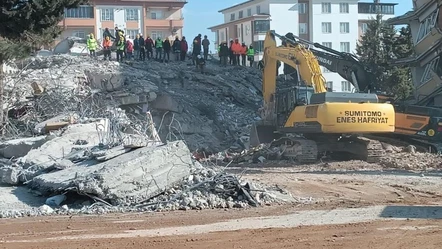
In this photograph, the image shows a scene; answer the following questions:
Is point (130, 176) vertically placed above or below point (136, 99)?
below

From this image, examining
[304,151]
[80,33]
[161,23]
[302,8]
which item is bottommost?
[304,151]

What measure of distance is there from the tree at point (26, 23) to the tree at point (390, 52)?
20788mm

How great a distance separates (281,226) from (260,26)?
204ft

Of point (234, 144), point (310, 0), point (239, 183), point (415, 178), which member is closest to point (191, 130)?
point (234, 144)

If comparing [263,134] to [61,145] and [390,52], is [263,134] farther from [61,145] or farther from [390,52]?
[390,52]

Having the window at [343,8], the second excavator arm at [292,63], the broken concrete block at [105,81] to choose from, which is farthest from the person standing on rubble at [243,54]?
the window at [343,8]

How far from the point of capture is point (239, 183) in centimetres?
1162

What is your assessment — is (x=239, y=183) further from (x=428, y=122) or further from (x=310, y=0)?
(x=310, y=0)

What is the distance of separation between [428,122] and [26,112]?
1185 cm

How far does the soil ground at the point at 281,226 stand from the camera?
823 centimetres

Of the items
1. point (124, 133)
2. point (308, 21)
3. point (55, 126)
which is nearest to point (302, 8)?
point (308, 21)

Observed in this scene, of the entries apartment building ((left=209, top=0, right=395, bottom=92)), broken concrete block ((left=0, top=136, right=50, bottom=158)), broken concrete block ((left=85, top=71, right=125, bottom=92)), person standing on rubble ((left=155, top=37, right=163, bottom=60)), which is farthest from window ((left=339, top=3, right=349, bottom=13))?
broken concrete block ((left=0, top=136, right=50, bottom=158))

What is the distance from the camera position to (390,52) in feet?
127

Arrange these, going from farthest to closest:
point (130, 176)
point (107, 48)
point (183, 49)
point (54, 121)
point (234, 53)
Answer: point (234, 53), point (183, 49), point (107, 48), point (54, 121), point (130, 176)
